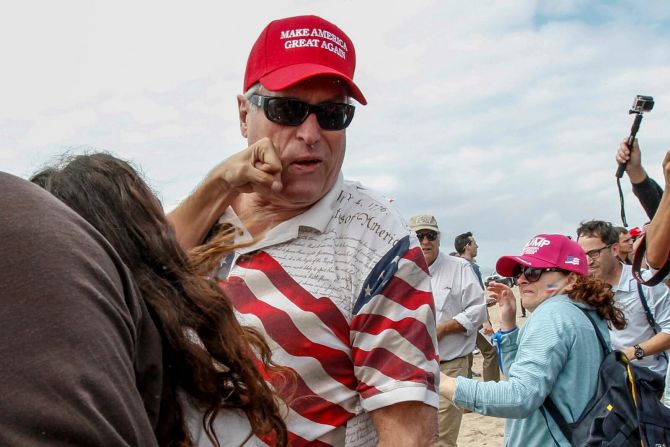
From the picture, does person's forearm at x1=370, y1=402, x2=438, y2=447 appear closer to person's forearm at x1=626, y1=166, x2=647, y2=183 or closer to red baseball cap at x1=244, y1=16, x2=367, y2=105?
red baseball cap at x1=244, y1=16, x2=367, y2=105

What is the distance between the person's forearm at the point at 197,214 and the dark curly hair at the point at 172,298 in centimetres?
81

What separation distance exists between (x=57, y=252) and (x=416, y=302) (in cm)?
121

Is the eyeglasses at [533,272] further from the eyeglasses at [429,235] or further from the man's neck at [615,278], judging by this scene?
the eyeglasses at [429,235]

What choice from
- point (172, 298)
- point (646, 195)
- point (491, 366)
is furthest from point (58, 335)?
point (491, 366)

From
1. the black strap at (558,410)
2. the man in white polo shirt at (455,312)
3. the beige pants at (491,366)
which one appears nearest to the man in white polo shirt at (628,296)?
the man in white polo shirt at (455,312)

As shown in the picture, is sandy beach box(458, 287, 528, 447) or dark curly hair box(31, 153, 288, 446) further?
sandy beach box(458, 287, 528, 447)

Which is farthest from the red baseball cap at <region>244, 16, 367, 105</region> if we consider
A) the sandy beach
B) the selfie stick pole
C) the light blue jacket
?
the sandy beach

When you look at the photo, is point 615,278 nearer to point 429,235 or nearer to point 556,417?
point 429,235

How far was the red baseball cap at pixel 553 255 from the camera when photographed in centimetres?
393

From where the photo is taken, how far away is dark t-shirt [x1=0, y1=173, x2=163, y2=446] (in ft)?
2.53

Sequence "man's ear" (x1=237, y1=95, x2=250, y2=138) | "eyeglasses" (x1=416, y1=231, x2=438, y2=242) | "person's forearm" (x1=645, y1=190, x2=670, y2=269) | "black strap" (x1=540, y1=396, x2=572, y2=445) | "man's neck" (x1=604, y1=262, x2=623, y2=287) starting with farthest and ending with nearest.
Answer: "eyeglasses" (x1=416, y1=231, x2=438, y2=242) < "man's neck" (x1=604, y1=262, x2=623, y2=287) < "black strap" (x1=540, y1=396, x2=572, y2=445) < "person's forearm" (x1=645, y1=190, x2=670, y2=269) < "man's ear" (x1=237, y1=95, x2=250, y2=138)

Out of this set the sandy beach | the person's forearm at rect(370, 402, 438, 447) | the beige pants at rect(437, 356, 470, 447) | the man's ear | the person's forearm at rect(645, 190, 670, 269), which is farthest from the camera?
the sandy beach

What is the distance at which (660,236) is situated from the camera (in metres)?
3.02

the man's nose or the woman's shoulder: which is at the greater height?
the man's nose
